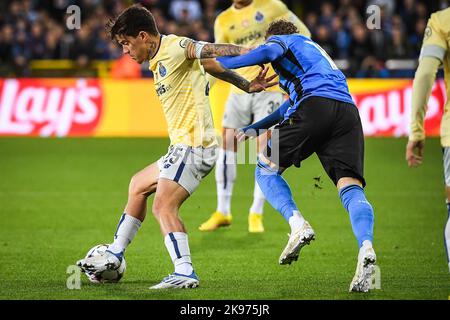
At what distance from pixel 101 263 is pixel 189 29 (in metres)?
15.2

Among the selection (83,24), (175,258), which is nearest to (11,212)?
(175,258)

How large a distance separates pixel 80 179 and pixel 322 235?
5.26 m

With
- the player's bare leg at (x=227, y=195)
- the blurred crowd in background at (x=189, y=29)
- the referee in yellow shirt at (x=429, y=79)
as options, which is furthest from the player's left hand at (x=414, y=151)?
the blurred crowd in background at (x=189, y=29)

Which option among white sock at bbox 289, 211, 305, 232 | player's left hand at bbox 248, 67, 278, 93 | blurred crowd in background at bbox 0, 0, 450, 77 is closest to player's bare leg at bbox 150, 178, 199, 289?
white sock at bbox 289, 211, 305, 232

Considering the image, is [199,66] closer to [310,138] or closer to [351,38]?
[310,138]

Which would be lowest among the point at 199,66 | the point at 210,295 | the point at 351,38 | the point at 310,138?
the point at 210,295

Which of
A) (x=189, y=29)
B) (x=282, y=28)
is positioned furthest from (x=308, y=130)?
(x=189, y=29)

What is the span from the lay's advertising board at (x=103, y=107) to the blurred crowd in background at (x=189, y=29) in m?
1.67

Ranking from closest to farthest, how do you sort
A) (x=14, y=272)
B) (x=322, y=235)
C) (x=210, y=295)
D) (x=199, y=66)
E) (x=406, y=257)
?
(x=210, y=295), (x=199, y=66), (x=14, y=272), (x=406, y=257), (x=322, y=235)

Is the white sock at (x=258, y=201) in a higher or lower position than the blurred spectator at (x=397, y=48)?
lower

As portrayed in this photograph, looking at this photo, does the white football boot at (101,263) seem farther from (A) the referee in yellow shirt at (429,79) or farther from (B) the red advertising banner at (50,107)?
(B) the red advertising banner at (50,107)

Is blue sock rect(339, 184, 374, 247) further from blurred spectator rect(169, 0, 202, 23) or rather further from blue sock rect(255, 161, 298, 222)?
blurred spectator rect(169, 0, 202, 23)

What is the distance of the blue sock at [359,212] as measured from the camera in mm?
6383

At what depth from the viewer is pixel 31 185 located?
13.2 metres
